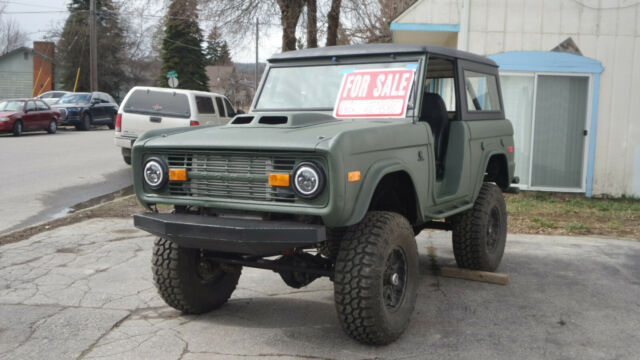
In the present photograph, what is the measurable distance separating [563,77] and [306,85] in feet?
26.3

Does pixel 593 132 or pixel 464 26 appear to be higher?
pixel 464 26

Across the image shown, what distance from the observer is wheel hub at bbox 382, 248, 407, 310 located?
441cm

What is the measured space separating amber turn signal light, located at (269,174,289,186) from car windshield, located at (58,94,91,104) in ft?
93.8

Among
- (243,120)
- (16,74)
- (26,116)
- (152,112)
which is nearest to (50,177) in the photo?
(152,112)

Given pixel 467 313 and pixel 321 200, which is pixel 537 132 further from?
pixel 321 200

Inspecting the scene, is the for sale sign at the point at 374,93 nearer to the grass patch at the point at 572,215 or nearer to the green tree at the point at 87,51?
the grass patch at the point at 572,215

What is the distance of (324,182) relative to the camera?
3.90m

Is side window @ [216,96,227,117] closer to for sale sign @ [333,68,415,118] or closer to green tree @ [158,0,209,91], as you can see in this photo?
for sale sign @ [333,68,415,118]

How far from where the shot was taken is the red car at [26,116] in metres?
23.2

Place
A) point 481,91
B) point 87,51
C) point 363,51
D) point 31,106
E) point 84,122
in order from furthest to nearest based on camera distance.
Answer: point 87,51 < point 84,122 < point 31,106 < point 481,91 < point 363,51

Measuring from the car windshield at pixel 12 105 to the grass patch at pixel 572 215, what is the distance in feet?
63.2

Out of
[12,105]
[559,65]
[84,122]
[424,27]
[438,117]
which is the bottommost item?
[84,122]

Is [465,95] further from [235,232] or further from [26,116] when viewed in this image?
[26,116]

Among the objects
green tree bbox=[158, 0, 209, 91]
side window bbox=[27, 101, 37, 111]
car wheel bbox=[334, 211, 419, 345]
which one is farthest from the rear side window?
green tree bbox=[158, 0, 209, 91]
